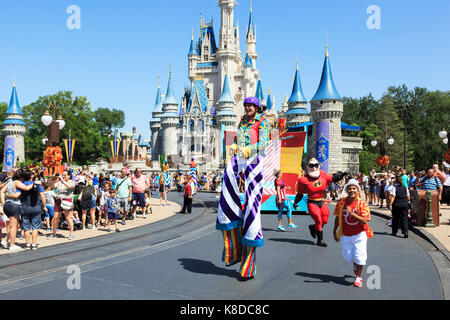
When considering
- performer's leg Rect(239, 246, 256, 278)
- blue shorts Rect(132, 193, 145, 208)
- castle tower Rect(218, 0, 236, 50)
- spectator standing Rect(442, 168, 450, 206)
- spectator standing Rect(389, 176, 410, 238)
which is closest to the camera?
performer's leg Rect(239, 246, 256, 278)

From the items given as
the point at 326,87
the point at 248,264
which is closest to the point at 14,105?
the point at 326,87

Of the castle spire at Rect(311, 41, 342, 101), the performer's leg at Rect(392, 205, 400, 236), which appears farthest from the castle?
the performer's leg at Rect(392, 205, 400, 236)

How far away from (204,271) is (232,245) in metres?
0.70

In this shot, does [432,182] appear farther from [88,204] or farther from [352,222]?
[88,204]

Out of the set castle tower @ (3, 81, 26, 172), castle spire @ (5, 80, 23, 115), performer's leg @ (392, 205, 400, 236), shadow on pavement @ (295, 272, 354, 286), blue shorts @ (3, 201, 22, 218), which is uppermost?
castle spire @ (5, 80, 23, 115)

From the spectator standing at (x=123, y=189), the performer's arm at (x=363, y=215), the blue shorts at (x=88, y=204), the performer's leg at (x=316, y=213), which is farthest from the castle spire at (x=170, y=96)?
the performer's arm at (x=363, y=215)

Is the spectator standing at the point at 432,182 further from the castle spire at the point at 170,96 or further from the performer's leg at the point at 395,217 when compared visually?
the castle spire at the point at 170,96

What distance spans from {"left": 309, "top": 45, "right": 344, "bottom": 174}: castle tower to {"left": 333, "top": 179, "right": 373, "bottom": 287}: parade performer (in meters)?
31.3

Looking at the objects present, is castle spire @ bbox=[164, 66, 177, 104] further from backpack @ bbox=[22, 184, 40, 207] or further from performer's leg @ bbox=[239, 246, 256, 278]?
performer's leg @ bbox=[239, 246, 256, 278]

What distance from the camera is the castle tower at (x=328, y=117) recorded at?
36.5 m

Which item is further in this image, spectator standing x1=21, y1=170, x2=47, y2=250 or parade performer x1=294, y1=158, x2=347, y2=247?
parade performer x1=294, y1=158, x2=347, y2=247

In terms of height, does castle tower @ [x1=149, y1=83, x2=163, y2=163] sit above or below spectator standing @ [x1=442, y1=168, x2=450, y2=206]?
above

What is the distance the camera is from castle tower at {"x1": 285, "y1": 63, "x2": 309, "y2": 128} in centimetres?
4434

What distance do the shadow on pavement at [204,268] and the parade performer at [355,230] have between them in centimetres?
165
